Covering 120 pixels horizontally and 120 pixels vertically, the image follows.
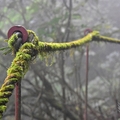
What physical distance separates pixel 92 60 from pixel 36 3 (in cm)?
356

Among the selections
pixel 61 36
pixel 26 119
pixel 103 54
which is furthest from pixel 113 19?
pixel 61 36

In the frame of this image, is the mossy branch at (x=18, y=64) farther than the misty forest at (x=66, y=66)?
No

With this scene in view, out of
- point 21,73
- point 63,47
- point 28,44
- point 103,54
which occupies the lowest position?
point 21,73

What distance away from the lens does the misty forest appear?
2.85 meters

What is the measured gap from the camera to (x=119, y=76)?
5.75 meters

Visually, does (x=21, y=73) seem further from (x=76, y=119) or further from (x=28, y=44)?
(x=76, y=119)

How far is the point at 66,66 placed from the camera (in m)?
6.62

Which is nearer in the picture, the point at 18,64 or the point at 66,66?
the point at 18,64

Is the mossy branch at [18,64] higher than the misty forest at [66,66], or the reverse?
the misty forest at [66,66]

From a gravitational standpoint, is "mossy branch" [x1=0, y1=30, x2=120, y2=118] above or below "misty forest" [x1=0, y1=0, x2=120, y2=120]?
below

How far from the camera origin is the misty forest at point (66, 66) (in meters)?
2.85

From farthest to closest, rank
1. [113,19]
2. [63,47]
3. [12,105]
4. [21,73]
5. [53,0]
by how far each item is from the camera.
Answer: [113,19] < [53,0] < [12,105] < [63,47] < [21,73]

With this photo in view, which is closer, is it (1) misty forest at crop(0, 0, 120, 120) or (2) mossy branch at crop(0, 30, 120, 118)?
(2) mossy branch at crop(0, 30, 120, 118)

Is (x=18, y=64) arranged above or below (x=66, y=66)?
below
